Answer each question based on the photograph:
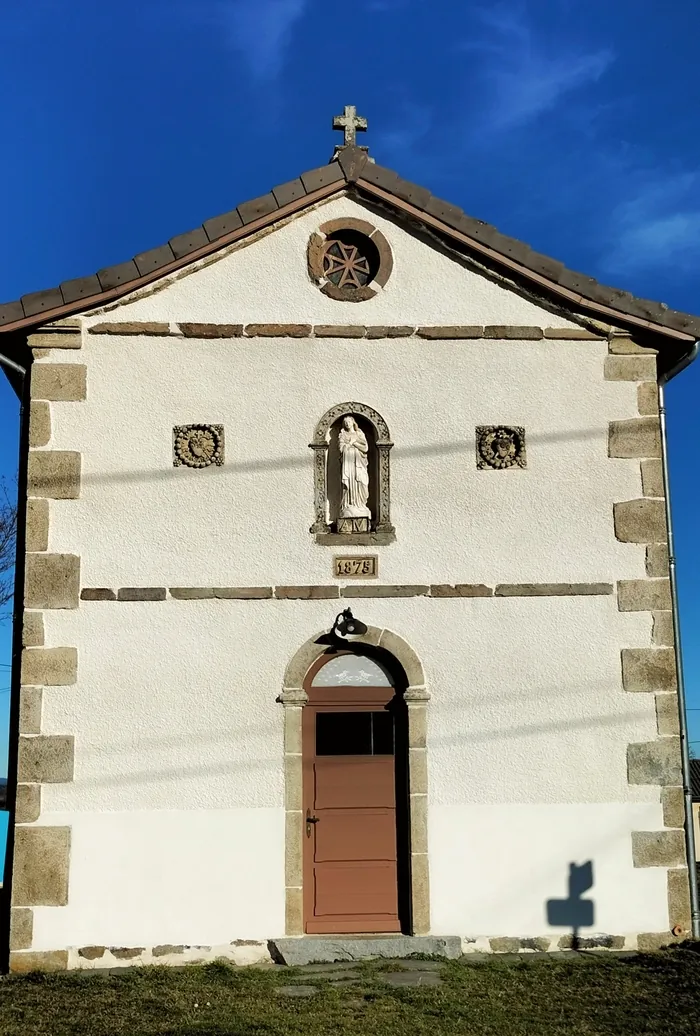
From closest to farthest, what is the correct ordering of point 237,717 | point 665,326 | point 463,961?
1. point 463,961
2. point 237,717
3. point 665,326

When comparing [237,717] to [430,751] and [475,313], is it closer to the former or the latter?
[430,751]

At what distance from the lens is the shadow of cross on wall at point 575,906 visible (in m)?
9.19

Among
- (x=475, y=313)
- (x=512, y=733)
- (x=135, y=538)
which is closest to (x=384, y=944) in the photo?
(x=512, y=733)

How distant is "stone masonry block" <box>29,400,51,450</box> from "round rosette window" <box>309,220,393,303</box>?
2.65m

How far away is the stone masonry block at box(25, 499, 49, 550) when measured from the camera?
30.9ft

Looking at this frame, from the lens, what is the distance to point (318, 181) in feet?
33.3

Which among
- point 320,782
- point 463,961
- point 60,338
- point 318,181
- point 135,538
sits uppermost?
point 318,181

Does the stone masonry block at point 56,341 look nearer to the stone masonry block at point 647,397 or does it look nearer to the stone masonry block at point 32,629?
the stone masonry block at point 32,629

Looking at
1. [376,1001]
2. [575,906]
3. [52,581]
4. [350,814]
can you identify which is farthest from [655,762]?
[52,581]

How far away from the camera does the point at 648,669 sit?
31.4 ft

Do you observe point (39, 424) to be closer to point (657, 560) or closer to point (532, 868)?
point (657, 560)

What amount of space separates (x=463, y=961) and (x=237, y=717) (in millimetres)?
2620

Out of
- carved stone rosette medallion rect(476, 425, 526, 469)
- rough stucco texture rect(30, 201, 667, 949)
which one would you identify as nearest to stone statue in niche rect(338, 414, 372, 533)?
rough stucco texture rect(30, 201, 667, 949)

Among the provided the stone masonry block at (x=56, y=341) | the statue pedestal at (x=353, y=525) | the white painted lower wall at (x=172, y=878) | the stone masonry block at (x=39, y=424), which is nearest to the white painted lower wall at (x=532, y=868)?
the white painted lower wall at (x=172, y=878)
